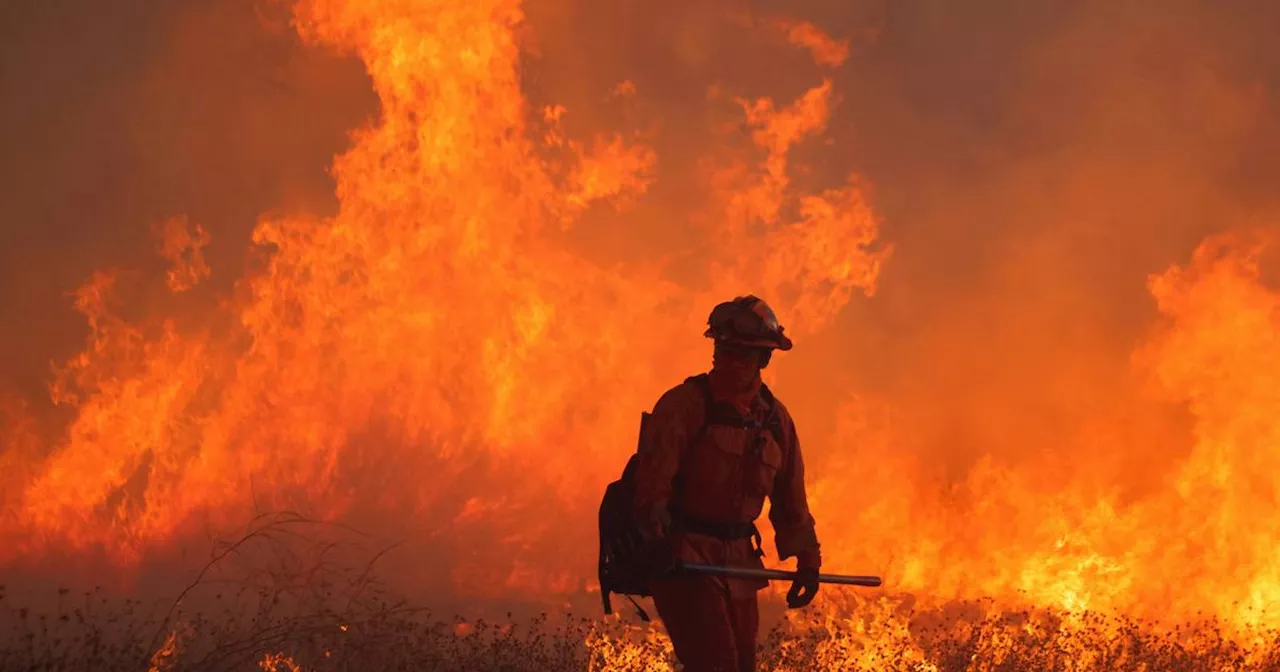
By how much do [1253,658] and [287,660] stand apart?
928 cm

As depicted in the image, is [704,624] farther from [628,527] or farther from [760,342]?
[760,342]

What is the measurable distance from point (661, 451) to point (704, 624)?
1.05m

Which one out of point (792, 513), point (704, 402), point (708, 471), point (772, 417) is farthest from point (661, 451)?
point (792, 513)

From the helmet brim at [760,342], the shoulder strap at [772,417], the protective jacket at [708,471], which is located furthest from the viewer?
the shoulder strap at [772,417]

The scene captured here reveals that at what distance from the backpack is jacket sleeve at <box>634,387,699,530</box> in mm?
63

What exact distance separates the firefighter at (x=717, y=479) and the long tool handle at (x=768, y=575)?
0.26ft

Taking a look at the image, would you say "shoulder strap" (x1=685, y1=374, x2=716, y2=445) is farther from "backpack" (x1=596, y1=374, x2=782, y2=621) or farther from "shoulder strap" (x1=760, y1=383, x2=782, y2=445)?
"shoulder strap" (x1=760, y1=383, x2=782, y2=445)

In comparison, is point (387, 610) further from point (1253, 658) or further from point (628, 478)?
point (1253, 658)

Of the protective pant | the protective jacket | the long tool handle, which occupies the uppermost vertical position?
the protective jacket

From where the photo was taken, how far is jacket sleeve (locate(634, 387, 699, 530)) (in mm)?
7691

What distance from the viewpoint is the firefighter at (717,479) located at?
25.0ft

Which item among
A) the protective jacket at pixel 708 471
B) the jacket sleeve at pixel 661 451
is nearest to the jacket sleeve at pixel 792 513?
the protective jacket at pixel 708 471

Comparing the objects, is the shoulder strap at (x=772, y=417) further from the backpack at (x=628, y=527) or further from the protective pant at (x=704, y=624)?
the protective pant at (x=704, y=624)

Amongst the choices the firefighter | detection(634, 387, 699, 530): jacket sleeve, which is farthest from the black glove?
detection(634, 387, 699, 530): jacket sleeve
